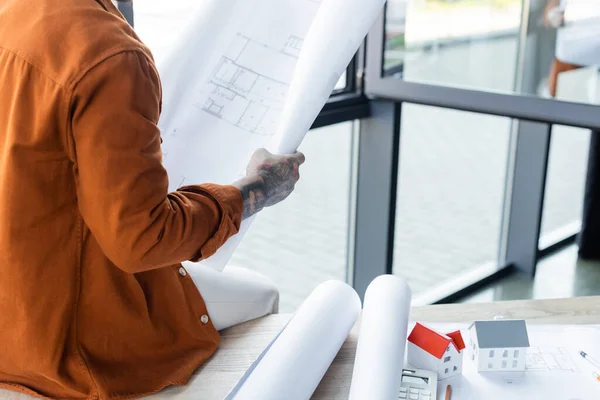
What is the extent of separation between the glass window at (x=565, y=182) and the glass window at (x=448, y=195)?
1.64ft

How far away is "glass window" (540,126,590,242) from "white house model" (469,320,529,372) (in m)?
2.76

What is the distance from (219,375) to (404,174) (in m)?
2.04

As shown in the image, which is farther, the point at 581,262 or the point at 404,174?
the point at 581,262

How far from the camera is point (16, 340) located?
3.79 feet

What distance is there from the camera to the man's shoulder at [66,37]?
3.13 feet

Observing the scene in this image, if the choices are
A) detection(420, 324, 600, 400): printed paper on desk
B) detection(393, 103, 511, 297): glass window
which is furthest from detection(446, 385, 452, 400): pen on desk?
detection(393, 103, 511, 297): glass window

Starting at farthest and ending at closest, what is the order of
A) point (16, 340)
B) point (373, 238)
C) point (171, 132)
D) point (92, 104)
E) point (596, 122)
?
point (373, 238)
point (596, 122)
point (171, 132)
point (16, 340)
point (92, 104)

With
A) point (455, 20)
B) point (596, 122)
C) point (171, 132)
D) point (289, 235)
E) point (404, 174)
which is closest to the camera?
point (171, 132)

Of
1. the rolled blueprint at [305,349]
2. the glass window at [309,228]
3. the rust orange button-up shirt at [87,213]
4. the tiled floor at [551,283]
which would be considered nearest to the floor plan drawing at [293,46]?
the rust orange button-up shirt at [87,213]

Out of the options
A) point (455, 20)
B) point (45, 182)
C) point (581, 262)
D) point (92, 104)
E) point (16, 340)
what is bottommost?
point (581, 262)

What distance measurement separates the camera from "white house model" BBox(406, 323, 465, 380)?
1.21 meters

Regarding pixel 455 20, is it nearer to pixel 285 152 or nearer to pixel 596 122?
pixel 596 122

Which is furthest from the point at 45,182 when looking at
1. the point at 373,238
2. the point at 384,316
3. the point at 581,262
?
the point at 581,262

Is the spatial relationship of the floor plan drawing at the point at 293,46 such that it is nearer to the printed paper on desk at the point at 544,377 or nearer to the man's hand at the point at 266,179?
the man's hand at the point at 266,179
